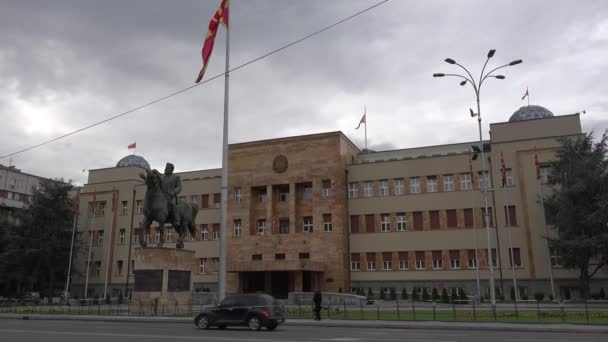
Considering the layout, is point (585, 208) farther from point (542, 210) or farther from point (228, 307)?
point (228, 307)

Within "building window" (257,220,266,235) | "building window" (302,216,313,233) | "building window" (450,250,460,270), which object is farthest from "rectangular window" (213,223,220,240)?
"building window" (450,250,460,270)

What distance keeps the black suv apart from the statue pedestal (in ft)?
24.7

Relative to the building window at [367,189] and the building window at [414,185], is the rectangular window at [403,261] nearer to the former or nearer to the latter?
the building window at [414,185]

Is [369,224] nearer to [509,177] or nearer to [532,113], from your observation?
[509,177]

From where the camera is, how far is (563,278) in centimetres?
4638

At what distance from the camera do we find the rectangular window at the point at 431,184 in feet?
175

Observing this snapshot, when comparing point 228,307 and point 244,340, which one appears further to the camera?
point 228,307

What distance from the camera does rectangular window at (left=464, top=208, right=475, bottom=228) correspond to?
167ft

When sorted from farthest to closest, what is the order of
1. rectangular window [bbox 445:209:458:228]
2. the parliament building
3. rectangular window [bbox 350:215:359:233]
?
rectangular window [bbox 350:215:359:233], rectangular window [bbox 445:209:458:228], the parliament building

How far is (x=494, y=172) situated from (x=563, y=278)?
1128cm

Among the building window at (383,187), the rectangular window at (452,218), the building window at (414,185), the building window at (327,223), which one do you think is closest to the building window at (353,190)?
the building window at (383,187)

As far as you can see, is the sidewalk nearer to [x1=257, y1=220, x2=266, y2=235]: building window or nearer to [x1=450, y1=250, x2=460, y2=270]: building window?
[x1=450, y1=250, x2=460, y2=270]: building window

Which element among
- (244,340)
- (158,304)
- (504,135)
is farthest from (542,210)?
(244,340)

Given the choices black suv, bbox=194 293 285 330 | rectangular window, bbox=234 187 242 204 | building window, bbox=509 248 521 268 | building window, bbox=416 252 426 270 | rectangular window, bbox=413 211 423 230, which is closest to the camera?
black suv, bbox=194 293 285 330
